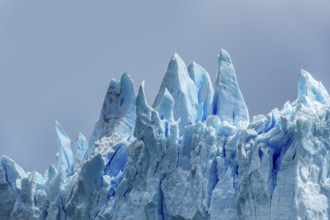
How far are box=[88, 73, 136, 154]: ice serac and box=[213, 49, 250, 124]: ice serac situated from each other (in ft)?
8.69

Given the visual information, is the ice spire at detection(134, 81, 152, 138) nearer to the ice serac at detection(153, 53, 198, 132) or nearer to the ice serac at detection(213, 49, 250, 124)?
the ice serac at detection(153, 53, 198, 132)

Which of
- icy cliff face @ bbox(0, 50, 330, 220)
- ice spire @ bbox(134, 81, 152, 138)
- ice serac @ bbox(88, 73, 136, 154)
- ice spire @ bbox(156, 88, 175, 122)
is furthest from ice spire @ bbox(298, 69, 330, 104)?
ice serac @ bbox(88, 73, 136, 154)

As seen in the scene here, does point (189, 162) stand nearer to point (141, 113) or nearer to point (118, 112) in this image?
point (141, 113)

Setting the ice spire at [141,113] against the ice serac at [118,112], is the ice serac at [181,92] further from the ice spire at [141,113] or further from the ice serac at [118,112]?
the ice serac at [118,112]

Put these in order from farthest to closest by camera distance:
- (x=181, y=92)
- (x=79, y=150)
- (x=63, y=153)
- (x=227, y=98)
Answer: (x=79, y=150) < (x=63, y=153) < (x=181, y=92) < (x=227, y=98)

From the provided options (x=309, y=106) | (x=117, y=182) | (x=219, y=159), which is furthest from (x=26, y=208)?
(x=309, y=106)

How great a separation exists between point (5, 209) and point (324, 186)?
26.6 ft

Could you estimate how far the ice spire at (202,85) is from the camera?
20109 millimetres

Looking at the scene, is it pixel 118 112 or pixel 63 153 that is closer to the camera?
pixel 118 112

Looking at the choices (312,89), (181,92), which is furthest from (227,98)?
(312,89)

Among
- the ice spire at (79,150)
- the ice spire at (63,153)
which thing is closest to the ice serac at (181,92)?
the ice spire at (79,150)

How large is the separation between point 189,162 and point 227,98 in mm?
1654

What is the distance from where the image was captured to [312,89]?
60.8 feet

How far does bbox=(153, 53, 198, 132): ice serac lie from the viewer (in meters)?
19.7
